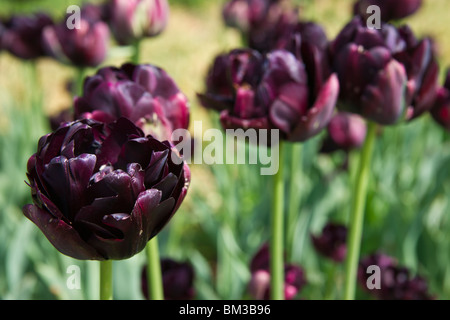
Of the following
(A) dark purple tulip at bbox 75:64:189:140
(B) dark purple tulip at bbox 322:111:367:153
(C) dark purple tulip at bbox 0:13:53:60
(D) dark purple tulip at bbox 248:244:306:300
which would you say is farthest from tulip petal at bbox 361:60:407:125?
(C) dark purple tulip at bbox 0:13:53:60

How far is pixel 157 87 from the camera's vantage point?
2.23 ft

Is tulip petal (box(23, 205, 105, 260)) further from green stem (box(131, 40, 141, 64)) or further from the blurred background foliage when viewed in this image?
green stem (box(131, 40, 141, 64))

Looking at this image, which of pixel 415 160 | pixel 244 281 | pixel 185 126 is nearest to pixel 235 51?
pixel 185 126

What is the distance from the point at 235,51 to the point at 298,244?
0.73 m

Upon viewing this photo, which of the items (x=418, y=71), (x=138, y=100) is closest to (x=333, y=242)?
(x=418, y=71)

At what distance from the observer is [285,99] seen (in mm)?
688

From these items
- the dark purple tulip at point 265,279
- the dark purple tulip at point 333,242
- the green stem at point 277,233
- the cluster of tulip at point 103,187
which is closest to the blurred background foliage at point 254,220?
the dark purple tulip at point 333,242

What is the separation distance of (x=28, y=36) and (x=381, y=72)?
114 cm

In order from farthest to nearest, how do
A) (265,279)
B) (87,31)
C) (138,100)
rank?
(87,31), (265,279), (138,100)

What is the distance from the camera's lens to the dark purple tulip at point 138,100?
0.65 meters

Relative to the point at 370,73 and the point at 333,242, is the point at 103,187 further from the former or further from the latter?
the point at 333,242

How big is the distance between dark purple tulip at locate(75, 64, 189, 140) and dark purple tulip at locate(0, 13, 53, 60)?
3.09ft

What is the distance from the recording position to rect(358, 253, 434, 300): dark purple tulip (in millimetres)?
1048
